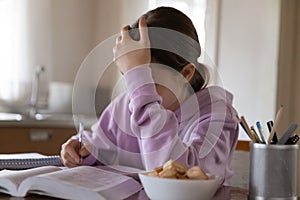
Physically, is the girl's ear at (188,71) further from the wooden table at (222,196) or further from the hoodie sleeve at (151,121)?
the wooden table at (222,196)

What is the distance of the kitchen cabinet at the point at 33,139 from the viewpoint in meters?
2.63

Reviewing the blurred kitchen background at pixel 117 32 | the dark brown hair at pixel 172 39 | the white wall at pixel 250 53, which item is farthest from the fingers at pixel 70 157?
the white wall at pixel 250 53

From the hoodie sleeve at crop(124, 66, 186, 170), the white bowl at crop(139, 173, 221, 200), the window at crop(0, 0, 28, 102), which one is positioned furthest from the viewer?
the window at crop(0, 0, 28, 102)

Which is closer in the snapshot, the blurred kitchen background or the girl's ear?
the girl's ear

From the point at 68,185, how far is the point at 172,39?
0.45m

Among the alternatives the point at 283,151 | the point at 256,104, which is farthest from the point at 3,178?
the point at 256,104

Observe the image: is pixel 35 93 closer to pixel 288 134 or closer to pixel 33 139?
pixel 33 139

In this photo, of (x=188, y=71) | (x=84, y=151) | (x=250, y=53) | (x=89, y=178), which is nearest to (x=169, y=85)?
(x=188, y=71)

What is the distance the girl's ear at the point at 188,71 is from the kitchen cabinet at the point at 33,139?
158cm

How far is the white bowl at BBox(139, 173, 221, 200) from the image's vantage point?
803 millimetres

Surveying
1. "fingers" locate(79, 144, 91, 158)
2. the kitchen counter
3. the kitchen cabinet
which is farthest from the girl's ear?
the kitchen cabinet

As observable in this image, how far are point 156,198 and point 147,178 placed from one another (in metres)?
0.03

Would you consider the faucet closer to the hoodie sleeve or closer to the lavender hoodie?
the lavender hoodie

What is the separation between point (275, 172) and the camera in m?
0.88
